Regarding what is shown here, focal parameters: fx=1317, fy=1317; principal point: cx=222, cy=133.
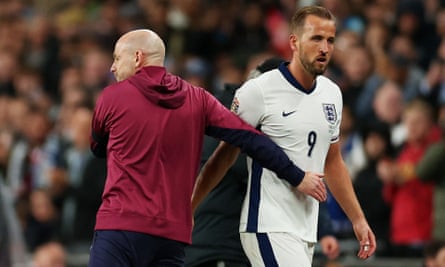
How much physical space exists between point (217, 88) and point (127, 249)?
796 cm

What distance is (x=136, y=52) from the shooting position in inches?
275

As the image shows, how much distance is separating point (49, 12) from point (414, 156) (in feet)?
33.3

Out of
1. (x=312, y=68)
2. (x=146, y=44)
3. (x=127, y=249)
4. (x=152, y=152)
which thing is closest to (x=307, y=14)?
(x=312, y=68)

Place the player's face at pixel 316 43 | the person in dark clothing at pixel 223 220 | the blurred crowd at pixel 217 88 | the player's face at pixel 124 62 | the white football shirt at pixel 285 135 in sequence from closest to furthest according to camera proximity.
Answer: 1. the player's face at pixel 124 62
2. the player's face at pixel 316 43
3. the white football shirt at pixel 285 135
4. the person in dark clothing at pixel 223 220
5. the blurred crowd at pixel 217 88

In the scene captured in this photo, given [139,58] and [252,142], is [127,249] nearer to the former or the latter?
[252,142]

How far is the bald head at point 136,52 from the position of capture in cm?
698

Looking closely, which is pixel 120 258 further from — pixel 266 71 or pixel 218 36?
pixel 218 36

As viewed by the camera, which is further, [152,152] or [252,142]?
[252,142]

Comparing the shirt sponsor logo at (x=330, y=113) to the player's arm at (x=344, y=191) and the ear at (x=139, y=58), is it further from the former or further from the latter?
the ear at (x=139, y=58)

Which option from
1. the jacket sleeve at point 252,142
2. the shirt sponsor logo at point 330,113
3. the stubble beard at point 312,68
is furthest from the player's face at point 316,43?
the jacket sleeve at point 252,142

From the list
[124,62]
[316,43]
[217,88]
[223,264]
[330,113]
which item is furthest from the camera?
[217,88]

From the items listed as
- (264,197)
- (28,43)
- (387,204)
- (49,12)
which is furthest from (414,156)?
(49,12)

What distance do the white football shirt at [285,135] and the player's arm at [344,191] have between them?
0.23m

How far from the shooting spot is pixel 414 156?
36.7ft
